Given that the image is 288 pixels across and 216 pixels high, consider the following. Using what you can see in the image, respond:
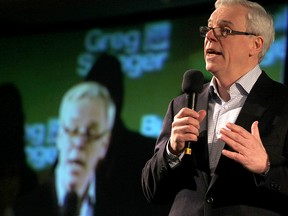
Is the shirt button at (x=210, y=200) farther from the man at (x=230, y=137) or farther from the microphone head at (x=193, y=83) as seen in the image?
the microphone head at (x=193, y=83)

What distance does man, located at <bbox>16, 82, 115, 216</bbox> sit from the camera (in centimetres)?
403

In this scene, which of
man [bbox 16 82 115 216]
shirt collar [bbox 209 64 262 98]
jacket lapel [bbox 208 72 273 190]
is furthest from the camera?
man [bbox 16 82 115 216]

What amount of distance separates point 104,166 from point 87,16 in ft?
3.41

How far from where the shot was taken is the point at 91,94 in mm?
4145

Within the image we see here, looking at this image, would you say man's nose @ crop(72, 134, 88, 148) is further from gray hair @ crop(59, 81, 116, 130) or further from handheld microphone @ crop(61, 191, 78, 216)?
handheld microphone @ crop(61, 191, 78, 216)

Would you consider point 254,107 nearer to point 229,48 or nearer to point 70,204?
point 229,48

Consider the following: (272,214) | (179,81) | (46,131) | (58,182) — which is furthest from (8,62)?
(272,214)

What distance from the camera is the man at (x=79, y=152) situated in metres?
4.03

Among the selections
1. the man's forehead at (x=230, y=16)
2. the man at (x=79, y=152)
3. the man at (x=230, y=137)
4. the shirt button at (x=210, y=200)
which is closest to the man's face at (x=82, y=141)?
the man at (x=79, y=152)

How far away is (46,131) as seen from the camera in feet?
14.0

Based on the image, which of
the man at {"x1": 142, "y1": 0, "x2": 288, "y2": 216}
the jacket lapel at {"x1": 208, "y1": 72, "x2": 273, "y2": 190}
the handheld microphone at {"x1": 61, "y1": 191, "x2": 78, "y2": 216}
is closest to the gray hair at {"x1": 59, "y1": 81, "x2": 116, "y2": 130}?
the handheld microphone at {"x1": 61, "y1": 191, "x2": 78, "y2": 216}

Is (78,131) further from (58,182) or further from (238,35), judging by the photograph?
(238,35)

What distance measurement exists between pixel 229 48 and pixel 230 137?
1.40ft

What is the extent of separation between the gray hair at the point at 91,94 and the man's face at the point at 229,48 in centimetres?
193
